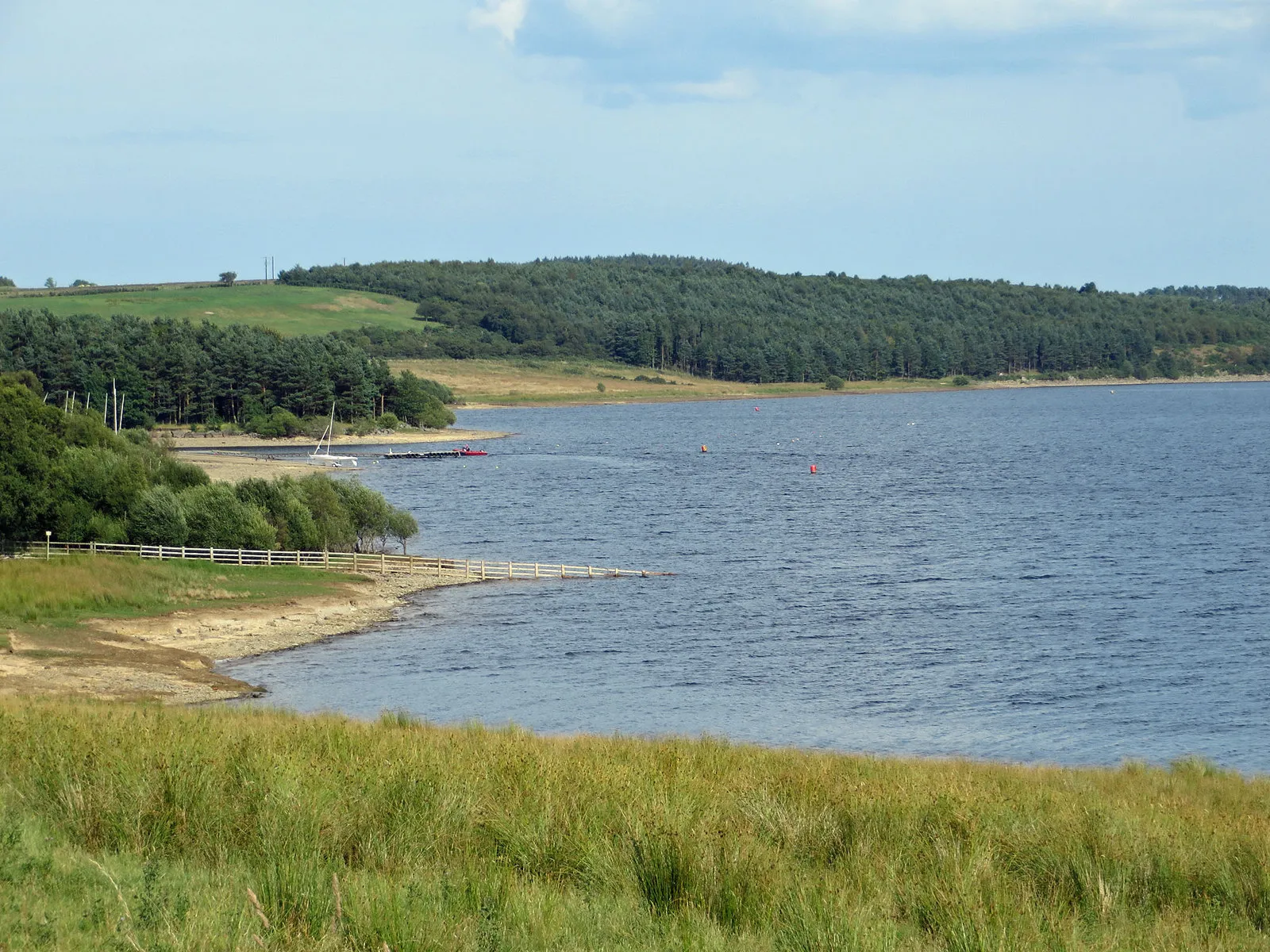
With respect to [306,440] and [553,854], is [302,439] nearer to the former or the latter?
[306,440]

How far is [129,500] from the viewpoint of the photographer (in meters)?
53.8

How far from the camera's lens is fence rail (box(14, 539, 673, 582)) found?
51.2 metres

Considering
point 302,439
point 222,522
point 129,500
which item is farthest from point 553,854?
point 302,439

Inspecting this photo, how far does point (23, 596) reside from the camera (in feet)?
136

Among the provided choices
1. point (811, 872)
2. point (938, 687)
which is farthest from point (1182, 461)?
point (811, 872)

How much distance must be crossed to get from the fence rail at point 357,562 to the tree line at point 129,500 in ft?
2.62

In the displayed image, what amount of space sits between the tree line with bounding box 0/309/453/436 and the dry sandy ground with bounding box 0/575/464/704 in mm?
101483

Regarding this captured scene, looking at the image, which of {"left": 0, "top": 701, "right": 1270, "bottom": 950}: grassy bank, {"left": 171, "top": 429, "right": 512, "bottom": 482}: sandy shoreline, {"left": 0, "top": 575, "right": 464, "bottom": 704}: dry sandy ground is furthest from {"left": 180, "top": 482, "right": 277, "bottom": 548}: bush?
{"left": 0, "top": 701, "right": 1270, "bottom": 950}: grassy bank

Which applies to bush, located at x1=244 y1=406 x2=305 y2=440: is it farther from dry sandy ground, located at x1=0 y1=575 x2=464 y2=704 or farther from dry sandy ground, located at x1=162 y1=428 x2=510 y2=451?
dry sandy ground, located at x1=0 y1=575 x2=464 y2=704

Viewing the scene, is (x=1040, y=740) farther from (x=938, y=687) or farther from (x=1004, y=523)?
(x=1004, y=523)

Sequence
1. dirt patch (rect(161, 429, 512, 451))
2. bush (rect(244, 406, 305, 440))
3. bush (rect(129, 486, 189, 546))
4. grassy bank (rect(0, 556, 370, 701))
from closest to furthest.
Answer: grassy bank (rect(0, 556, 370, 701)) → bush (rect(129, 486, 189, 546)) → dirt patch (rect(161, 429, 512, 451)) → bush (rect(244, 406, 305, 440))

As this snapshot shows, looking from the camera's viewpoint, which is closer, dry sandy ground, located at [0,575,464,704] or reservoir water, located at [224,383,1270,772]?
dry sandy ground, located at [0,575,464,704]

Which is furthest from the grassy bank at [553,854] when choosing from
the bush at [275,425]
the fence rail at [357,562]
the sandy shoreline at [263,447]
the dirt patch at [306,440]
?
the bush at [275,425]

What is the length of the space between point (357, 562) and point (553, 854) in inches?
1856
